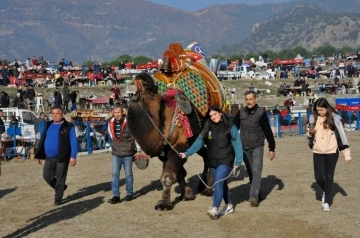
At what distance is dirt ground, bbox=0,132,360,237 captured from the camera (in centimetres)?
907

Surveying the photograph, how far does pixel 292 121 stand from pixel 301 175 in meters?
13.1

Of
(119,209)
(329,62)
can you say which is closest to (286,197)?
(119,209)

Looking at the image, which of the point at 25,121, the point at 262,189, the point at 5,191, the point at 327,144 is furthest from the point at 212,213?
the point at 25,121

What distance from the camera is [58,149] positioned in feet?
37.3

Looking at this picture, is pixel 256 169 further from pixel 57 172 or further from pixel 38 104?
pixel 38 104

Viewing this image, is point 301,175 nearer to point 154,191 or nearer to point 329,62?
point 154,191

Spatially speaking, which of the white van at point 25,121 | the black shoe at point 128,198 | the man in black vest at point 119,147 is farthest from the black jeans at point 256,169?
the white van at point 25,121

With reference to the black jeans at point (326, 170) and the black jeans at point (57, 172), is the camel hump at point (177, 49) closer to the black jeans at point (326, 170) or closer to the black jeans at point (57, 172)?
the black jeans at point (57, 172)

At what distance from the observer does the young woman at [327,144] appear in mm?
10023

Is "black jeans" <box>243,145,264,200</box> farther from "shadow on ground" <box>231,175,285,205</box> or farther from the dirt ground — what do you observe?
"shadow on ground" <box>231,175,285,205</box>

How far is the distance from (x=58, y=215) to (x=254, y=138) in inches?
130

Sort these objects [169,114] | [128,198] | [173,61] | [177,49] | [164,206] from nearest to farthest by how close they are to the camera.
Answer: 1. [164,206]
2. [169,114]
3. [128,198]
4. [173,61]
5. [177,49]

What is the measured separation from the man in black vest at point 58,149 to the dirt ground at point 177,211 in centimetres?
46

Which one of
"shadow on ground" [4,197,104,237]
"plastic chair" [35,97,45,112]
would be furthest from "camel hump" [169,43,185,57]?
"plastic chair" [35,97,45,112]
